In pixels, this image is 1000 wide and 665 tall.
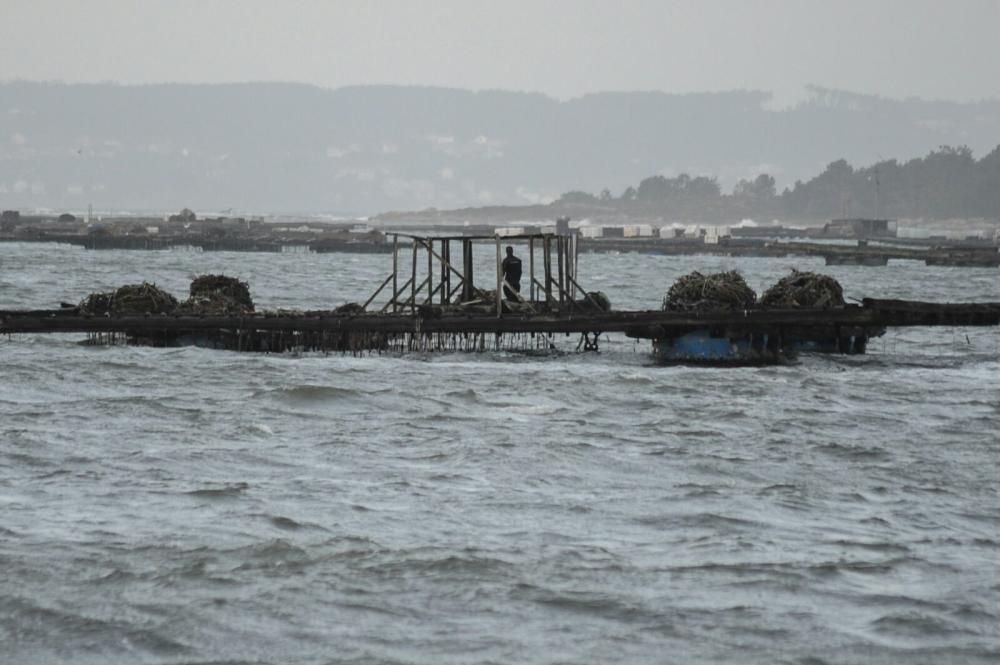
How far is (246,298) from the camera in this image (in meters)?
46.8

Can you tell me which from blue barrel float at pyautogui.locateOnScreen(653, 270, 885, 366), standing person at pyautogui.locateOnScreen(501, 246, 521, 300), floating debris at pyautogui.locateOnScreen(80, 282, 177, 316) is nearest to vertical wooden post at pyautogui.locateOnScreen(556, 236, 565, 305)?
standing person at pyautogui.locateOnScreen(501, 246, 521, 300)

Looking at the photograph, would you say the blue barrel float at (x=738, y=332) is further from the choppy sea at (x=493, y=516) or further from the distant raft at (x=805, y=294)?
the choppy sea at (x=493, y=516)

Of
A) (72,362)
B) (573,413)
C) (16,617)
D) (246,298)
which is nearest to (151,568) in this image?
(16,617)

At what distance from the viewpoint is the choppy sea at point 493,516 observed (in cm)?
1652

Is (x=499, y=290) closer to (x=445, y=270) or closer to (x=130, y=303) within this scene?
(x=445, y=270)

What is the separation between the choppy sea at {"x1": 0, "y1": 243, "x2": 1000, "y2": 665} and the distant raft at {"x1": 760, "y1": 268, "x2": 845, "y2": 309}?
3898mm

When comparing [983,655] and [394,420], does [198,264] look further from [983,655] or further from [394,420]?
[983,655]

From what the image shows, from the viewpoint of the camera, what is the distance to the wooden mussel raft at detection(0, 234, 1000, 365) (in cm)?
4147

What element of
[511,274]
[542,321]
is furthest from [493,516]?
[511,274]

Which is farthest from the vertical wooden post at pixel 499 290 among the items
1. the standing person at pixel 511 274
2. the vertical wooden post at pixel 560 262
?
the vertical wooden post at pixel 560 262

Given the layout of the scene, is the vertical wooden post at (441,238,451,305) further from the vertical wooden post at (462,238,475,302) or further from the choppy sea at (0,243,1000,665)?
the choppy sea at (0,243,1000,665)

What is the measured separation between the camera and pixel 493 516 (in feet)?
71.2

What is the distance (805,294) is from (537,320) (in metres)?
7.37

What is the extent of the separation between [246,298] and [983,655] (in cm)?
3332
